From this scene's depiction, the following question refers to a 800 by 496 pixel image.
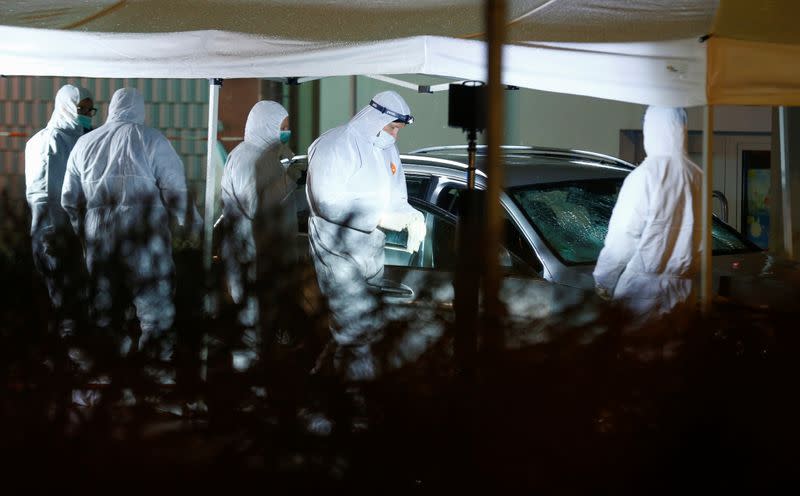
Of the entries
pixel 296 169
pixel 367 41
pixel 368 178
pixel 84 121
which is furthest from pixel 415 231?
pixel 84 121

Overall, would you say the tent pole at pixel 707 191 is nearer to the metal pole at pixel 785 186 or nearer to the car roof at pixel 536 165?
the car roof at pixel 536 165

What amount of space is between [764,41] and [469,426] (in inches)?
132

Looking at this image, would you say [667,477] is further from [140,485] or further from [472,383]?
[140,485]

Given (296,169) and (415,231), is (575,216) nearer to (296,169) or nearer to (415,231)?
(415,231)

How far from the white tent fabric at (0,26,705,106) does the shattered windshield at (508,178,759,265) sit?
0.94 meters

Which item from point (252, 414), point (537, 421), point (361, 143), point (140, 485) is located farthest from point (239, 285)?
point (361, 143)

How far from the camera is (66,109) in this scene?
8641mm

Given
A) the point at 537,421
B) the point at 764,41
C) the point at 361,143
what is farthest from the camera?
the point at 361,143

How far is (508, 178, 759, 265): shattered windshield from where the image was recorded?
6.52 m

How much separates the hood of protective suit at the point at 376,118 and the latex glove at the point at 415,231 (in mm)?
547

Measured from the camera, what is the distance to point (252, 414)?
3.02m

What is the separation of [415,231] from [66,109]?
325cm

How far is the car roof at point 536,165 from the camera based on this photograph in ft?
23.0

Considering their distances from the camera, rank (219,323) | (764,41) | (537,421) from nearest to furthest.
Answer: (537,421), (219,323), (764,41)
